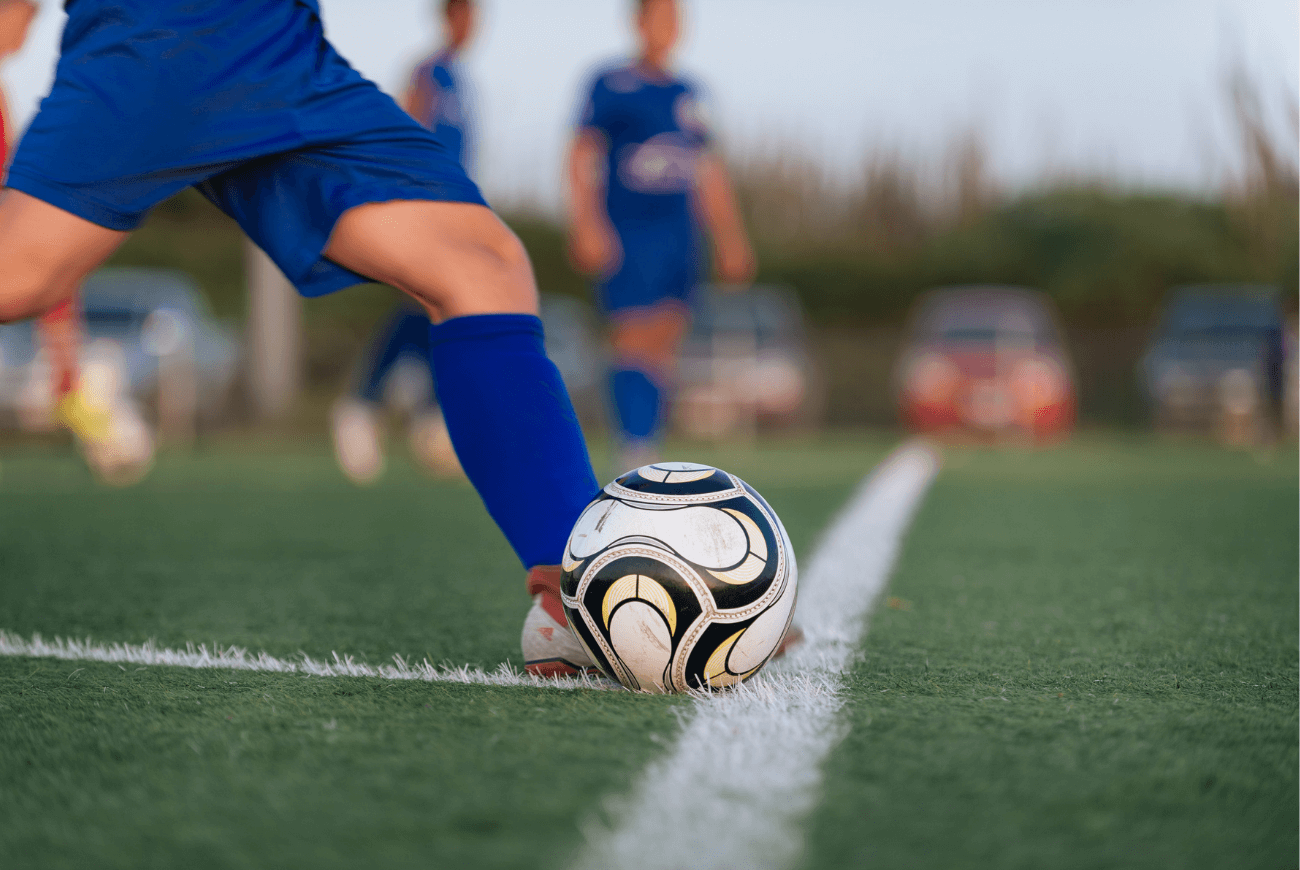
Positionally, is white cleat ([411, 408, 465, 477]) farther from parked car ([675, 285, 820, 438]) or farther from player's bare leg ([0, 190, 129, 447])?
parked car ([675, 285, 820, 438])

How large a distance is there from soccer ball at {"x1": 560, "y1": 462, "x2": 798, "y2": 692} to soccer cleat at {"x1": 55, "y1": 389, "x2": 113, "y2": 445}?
17.0ft

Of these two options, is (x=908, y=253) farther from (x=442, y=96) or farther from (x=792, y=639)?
(x=792, y=639)

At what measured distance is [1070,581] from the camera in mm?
3424

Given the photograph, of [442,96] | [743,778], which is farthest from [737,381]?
[743,778]

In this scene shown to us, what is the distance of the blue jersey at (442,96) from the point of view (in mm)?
6203

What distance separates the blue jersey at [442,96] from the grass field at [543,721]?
2793mm

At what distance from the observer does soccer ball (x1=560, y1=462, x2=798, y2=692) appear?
1.97 m

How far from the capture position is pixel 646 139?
19.3ft

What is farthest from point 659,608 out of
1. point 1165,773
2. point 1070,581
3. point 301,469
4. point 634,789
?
point 301,469

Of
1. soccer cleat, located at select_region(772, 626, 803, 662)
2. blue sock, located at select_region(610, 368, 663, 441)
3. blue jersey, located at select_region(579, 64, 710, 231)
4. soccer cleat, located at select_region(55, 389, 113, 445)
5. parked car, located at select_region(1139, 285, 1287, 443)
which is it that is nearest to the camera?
soccer cleat, located at select_region(772, 626, 803, 662)

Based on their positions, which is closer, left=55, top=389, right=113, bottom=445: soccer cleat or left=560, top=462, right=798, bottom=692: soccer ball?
left=560, top=462, right=798, bottom=692: soccer ball

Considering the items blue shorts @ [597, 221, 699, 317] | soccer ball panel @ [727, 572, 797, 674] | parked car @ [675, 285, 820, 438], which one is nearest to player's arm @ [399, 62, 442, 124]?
blue shorts @ [597, 221, 699, 317]

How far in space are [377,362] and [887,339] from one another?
49.7ft

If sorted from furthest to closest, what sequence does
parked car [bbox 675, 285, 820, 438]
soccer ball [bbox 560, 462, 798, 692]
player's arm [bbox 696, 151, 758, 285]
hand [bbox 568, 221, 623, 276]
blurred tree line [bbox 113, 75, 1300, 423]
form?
blurred tree line [bbox 113, 75, 1300, 423]
parked car [bbox 675, 285, 820, 438]
player's arm [bbox 696, 151, 758, 285]
hand [bbox 568, 221, 623, 276]
soccer ball [bbox 560, 462, 798, 692]
